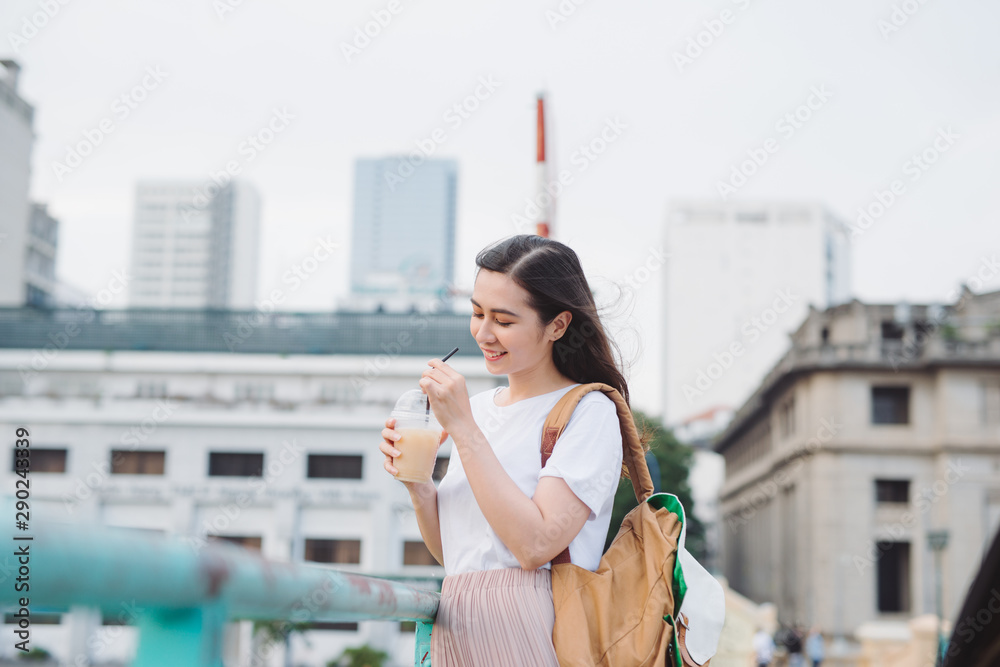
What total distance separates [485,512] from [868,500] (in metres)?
33.9

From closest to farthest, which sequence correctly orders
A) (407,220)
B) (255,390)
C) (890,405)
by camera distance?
(255,390), (890,405), (407,220)

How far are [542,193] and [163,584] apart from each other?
14.4 ft

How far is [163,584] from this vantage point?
2.43 feet

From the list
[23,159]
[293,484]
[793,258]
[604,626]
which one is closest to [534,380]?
[604,626]

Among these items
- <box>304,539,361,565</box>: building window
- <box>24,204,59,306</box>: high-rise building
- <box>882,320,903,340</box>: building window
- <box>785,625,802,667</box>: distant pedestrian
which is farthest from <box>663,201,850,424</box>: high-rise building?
<box>304,539,361,565</box>: building window

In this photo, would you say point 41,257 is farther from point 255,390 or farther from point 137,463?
point 255,390

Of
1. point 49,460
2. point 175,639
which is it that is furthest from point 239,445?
point 175,639

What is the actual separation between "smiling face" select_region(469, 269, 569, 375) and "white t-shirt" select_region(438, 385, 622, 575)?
0.34ft

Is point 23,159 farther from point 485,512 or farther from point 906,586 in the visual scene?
point 485,512

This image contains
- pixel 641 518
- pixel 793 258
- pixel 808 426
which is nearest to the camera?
pixel 641 518

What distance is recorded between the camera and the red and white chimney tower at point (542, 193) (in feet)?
16.1

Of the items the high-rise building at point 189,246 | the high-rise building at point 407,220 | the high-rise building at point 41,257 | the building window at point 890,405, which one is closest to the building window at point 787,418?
the building window at point 890,405

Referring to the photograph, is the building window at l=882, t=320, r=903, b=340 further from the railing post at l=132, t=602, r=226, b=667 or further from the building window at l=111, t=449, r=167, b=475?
the railing post at l=132, t=602, r=226, b=667

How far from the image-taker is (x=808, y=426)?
33.7 m
